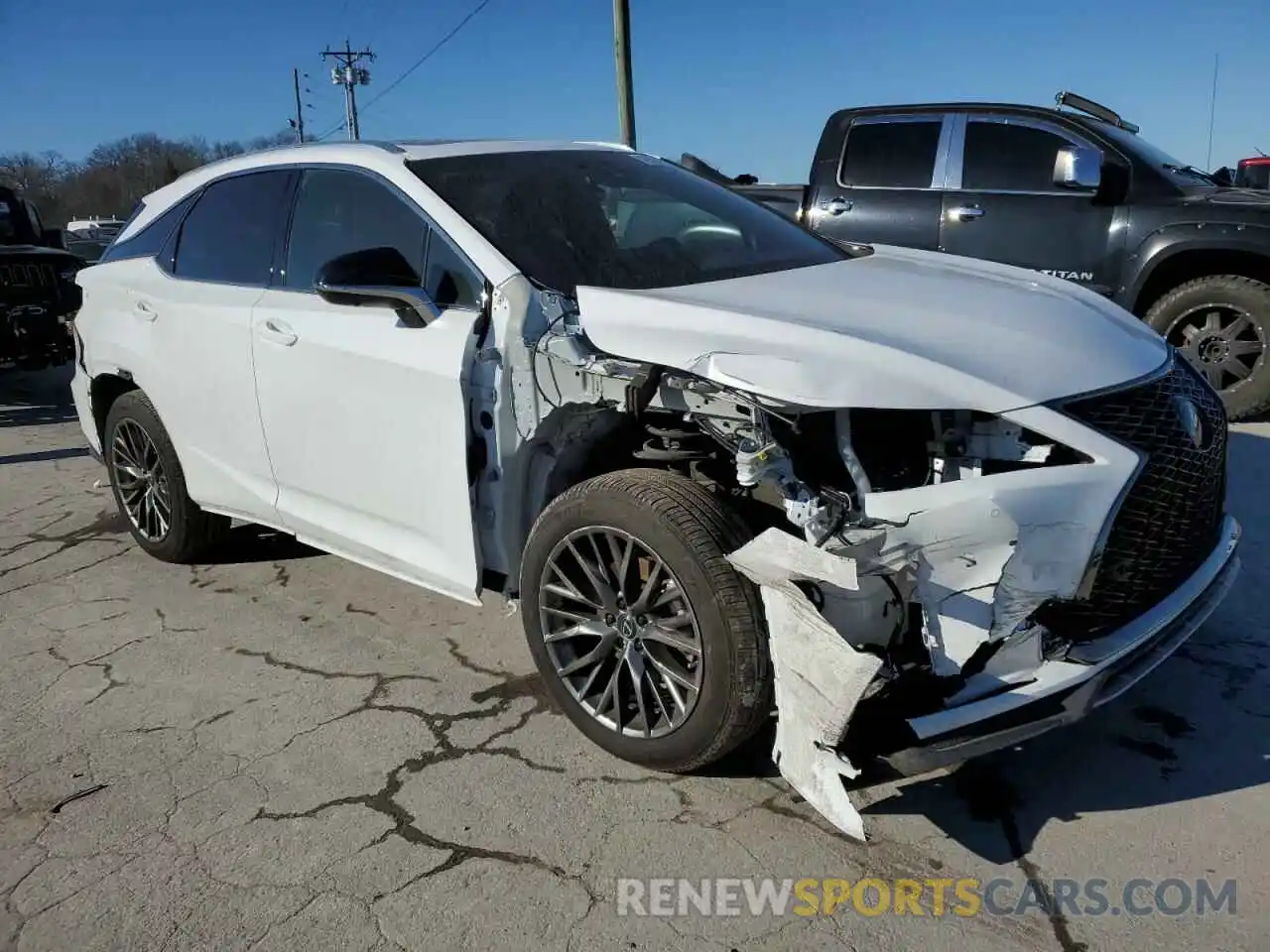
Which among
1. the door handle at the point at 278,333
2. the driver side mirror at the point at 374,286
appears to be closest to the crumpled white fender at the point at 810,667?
the driver side mirror at the point at 374,286

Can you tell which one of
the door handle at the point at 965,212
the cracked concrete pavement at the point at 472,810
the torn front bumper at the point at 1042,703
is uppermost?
the door handle at the point at 965,212

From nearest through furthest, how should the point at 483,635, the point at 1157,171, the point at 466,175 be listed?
1. the point at 466,175
2. the point at 483,635
3. the point at 1157,171

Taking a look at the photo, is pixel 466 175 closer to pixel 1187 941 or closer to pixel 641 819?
pixel 641 819

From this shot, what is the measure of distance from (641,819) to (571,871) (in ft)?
0.89

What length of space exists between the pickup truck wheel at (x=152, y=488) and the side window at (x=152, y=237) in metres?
0.66

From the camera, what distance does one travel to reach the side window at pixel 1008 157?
675 cm

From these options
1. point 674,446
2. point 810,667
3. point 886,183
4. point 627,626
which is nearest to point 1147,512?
point 810,667

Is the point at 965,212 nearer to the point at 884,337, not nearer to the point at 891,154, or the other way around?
the point at 891,154

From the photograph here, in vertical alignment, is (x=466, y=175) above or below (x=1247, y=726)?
above

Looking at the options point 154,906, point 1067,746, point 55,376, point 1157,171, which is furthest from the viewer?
point 55,376

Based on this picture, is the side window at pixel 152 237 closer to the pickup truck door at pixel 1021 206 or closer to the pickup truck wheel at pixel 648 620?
the pickup truck wheel at pixel 648 620

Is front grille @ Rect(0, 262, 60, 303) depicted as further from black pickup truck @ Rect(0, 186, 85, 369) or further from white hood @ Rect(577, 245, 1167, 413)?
white hood @ Rect(577, 245, 1167, 413)

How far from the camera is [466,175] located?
11.6 feet

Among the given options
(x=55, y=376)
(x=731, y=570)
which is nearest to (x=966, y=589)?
(x=731, y=570)
